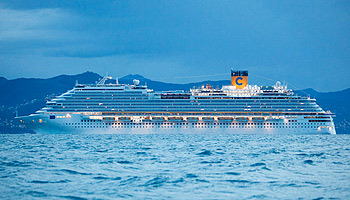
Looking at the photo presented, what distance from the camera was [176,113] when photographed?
94.6 metres

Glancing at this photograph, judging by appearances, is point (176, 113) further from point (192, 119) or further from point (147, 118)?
point (147, 118)

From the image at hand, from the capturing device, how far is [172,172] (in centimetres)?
2741

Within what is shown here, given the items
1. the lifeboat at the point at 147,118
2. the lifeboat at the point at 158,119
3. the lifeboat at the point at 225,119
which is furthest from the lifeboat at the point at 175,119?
the lifeboat at the point at 225,119

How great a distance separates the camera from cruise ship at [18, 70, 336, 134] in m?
92.2

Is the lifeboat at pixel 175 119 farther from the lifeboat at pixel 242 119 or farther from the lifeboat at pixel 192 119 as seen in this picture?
the lifeboat at pixel 242 119

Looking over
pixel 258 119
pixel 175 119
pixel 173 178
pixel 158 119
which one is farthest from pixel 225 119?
pixel 173 178

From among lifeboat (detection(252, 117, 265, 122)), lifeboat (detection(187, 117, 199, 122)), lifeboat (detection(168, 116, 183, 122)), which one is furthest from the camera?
lifeboat (detection(252, 117, 265, 122))

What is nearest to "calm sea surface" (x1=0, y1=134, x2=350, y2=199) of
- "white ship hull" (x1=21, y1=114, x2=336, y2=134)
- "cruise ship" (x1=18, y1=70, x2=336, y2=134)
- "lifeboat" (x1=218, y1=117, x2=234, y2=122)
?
"white ship hull" (x1=21, y1=114, x2=336, y2=134)

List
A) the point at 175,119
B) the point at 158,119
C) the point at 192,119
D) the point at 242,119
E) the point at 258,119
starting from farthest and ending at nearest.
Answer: the point at 242,119
the point at 258,119
the point at 158,119
the point at 192,119
the point at 175,119

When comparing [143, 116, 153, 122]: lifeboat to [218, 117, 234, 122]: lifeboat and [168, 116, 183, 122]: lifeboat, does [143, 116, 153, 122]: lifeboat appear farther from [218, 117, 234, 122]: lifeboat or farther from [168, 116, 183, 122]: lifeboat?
[218, 117, 234, 122]: lifeboat

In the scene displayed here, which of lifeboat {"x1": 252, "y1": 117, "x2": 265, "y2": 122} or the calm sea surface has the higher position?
lifeboat {"x1": 252, "y1": 117, "x2": 265, "y2": 122}

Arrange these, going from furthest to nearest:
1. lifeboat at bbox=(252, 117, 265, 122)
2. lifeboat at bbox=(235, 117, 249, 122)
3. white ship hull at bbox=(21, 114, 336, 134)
Result: lifeboat at bbox=(252, 117, 265, 122), lifeboat at bbox=(235, 117, 249, 122), white ship hull at bbox=(21, 114, 336, 134)

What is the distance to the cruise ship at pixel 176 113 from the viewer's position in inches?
3629

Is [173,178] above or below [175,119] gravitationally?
below
